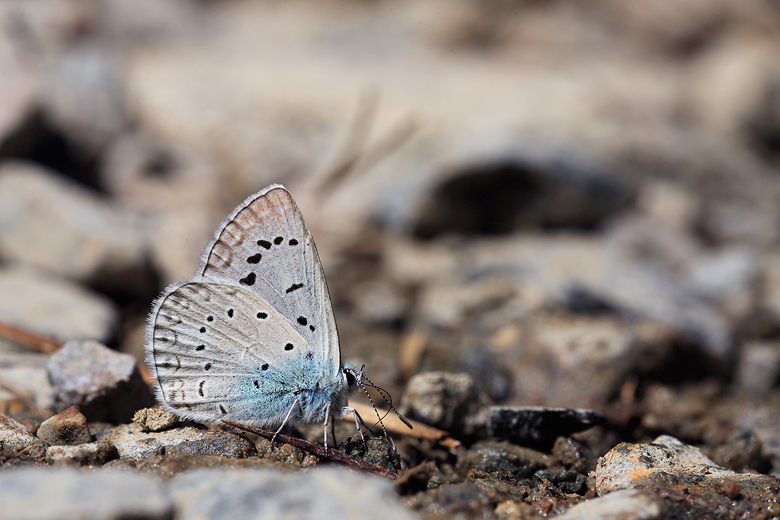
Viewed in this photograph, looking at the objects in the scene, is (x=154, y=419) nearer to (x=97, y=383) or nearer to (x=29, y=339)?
(x=97, y=383)

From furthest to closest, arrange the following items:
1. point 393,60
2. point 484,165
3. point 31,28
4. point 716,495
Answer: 1. point 393,60
2. point 31,28
3. point 484,165
4. point 716,495

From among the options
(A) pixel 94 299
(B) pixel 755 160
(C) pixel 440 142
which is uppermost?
(B) pixel 755 160

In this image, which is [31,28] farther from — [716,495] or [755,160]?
[755,160]

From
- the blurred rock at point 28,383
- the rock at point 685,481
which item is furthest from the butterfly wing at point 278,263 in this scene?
the rock at point 685,481

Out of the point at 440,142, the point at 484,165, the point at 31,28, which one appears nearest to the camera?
the point at 484,165

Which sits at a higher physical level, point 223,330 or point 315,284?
point 315,284

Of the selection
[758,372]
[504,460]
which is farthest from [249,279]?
[758,372]

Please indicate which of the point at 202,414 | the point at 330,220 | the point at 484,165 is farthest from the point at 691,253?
the point at 202,414

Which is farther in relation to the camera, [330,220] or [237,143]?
[237,143]

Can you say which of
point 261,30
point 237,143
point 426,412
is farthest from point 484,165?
point 261,30
